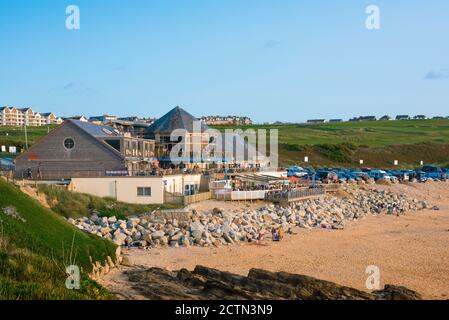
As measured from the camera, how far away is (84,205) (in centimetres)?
3472

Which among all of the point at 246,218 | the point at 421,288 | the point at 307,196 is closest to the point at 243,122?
the point at 307,196

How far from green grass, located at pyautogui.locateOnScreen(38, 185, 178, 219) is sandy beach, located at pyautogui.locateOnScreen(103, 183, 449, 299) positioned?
8049mm

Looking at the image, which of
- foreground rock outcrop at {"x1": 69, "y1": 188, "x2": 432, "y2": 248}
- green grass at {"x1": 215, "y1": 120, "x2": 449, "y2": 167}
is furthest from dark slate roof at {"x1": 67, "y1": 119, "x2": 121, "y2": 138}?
green grass at {"x1": 215, "y1": 120, "x2": 449, "y2": 167}

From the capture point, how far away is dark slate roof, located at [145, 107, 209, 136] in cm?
5388

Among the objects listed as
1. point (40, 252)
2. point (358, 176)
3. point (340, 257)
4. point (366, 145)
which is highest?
point (366, 145)

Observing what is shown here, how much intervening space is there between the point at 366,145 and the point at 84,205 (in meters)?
91.3

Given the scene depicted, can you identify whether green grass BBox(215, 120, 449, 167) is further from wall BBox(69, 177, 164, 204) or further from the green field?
wall BBox(69, 177, 164, 204)

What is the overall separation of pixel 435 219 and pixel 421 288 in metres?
23.9

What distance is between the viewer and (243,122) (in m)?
174

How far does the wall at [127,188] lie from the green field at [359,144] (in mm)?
42975

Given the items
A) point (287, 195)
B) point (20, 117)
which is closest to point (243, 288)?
point (287, 195)

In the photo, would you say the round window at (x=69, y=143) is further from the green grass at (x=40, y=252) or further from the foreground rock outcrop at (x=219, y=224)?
the green grass at (x=40, y=252)

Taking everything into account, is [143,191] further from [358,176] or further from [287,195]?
[358,176]
